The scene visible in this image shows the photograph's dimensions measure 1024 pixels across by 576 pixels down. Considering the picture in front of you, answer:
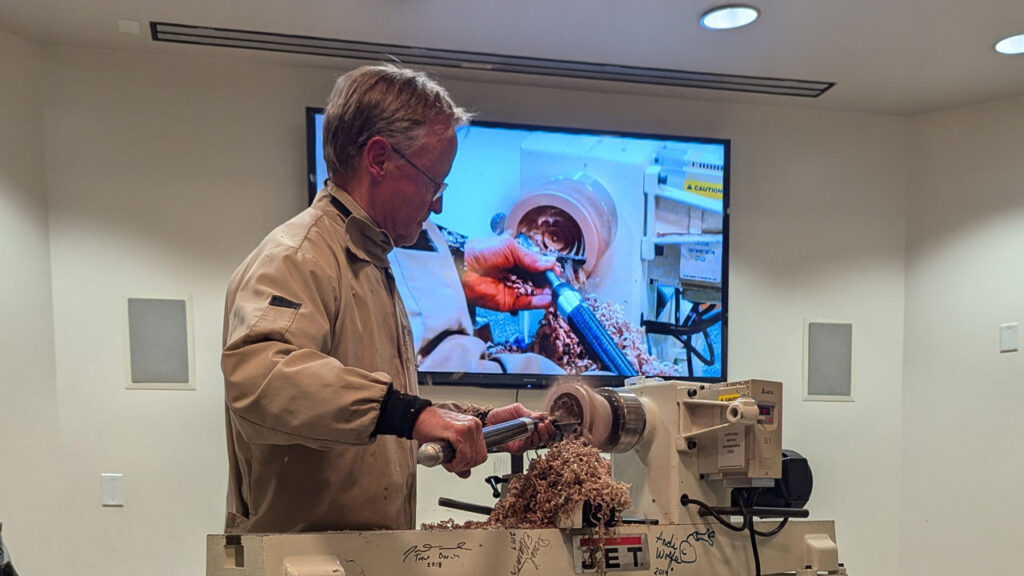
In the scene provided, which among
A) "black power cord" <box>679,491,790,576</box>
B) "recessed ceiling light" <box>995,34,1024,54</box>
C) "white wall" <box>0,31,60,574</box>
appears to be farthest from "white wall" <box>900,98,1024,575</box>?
"white wall" <box>0,31,60,574</box>

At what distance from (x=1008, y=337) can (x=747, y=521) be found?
98.3 inches

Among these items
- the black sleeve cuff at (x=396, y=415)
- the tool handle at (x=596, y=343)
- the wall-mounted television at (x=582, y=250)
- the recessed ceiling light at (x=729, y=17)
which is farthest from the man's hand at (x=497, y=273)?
the black sleeve cuff at (x=396, y=415)

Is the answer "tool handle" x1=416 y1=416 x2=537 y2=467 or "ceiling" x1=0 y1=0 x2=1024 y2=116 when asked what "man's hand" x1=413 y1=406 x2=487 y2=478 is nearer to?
"tool handle" x1=416 y1=416 x2=537 y2=467

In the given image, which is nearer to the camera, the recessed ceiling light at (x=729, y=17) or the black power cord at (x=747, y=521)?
the black power cord at (x=747, y=521)

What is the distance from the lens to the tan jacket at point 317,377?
3.06ft

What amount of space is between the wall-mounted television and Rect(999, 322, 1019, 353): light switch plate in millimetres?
1200

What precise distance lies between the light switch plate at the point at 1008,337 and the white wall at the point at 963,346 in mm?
21

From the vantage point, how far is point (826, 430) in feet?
10.8

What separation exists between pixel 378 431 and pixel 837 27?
2362 mm

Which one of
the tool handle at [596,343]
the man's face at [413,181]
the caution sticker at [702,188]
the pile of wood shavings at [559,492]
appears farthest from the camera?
the caution sticker at [702,188]

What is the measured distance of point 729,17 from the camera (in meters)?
2.47

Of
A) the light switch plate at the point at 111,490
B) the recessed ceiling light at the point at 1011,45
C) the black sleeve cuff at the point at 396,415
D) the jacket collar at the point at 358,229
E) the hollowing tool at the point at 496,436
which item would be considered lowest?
the light switch plate at the point at 111,490

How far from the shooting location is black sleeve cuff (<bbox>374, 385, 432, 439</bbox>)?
0.94 meters
